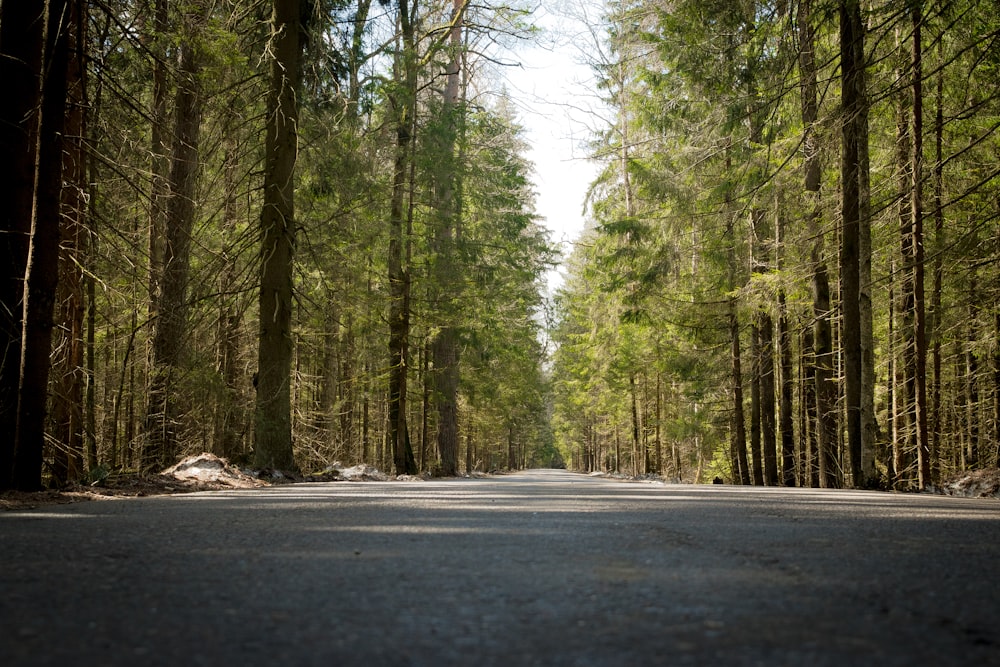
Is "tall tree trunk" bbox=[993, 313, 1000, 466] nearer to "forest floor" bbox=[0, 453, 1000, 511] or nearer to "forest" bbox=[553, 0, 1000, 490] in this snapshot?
"forest" bbox=[553, 0, 1000, 490]

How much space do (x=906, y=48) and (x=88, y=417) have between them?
49.4 ft

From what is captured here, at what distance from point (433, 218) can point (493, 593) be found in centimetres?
2171

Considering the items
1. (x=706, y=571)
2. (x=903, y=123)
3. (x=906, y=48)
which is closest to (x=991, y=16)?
(x=906, y=48)

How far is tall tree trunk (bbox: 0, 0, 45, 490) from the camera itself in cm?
665

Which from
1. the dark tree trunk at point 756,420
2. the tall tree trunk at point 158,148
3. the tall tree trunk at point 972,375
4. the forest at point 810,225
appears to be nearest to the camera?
the tall tree trunk at point 158,148

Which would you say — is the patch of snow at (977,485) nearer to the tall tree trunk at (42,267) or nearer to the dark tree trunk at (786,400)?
the dark tree trunk at (786,400)

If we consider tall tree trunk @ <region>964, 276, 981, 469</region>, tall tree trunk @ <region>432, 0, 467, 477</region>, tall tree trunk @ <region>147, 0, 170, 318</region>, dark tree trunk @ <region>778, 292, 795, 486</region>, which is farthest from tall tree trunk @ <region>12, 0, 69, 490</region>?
dark tree trunk @ <region>778, 292, 795, 486</region>

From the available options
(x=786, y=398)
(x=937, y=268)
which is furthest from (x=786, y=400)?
(x=937, y=268)

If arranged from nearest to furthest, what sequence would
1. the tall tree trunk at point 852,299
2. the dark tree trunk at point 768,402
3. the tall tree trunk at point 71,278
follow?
the tall tree trunk at point 71,278 < the tall tree trunk at point 852,299 < the dark tree trunk at point 768,402

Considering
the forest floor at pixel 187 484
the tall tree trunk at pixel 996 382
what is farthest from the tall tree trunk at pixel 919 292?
the tall tree trunk at pixel 996 382

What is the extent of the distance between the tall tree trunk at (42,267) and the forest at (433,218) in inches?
1.0

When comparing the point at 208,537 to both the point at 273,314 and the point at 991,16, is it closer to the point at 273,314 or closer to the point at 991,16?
the point at 273,314

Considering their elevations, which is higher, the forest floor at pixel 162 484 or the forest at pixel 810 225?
the forest at pixel 810 225

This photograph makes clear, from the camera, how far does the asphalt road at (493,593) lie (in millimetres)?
1935
